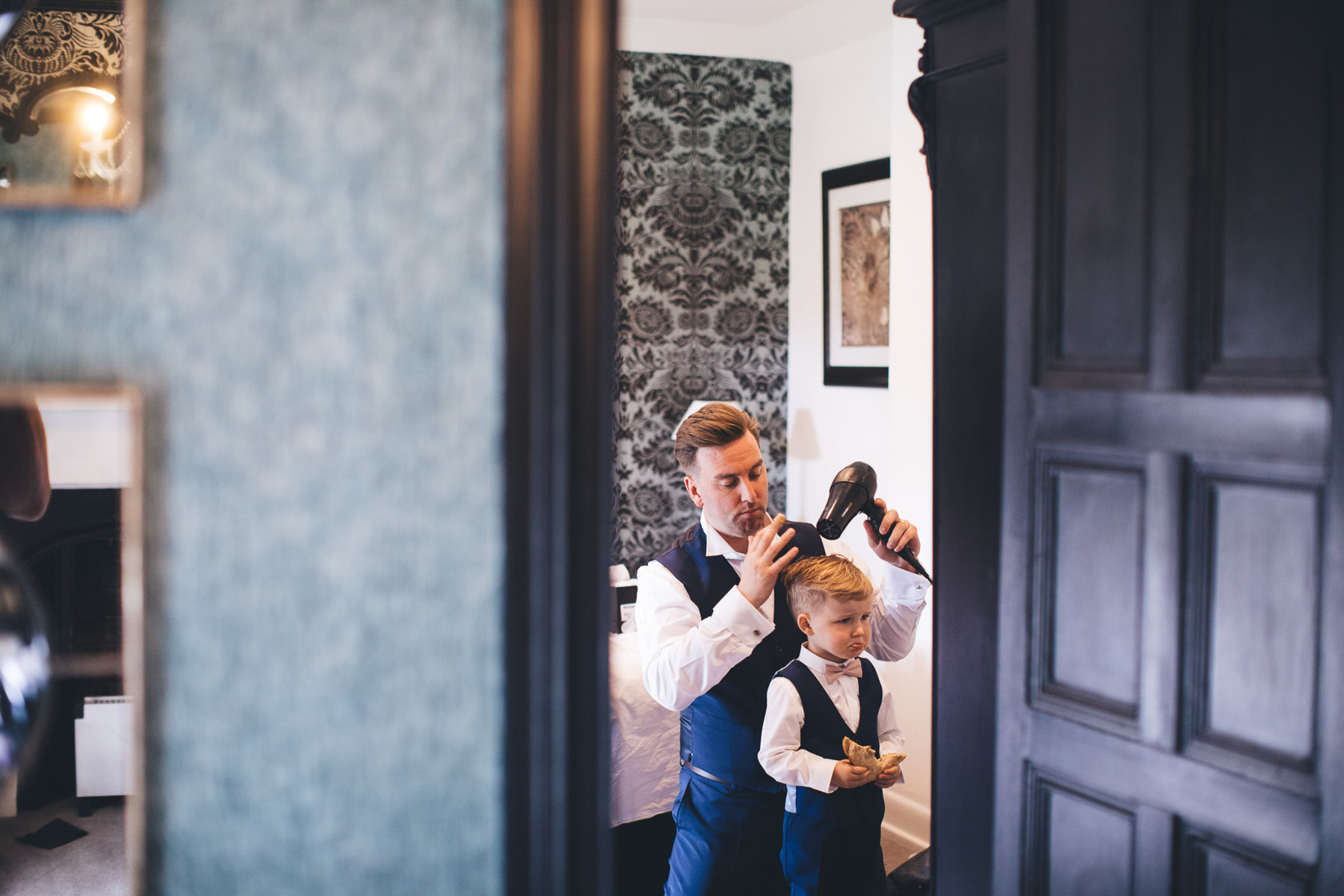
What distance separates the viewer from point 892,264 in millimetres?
2916

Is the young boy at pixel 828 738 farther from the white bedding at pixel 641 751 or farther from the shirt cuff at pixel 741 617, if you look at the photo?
the white bedding at pixel 641 751

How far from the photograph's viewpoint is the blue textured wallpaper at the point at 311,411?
0.64 meters

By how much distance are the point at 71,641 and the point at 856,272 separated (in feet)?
11.7

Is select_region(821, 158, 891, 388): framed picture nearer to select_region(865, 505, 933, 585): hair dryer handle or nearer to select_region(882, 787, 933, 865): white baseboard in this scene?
select_region(882, 787, 933, 865): white baseboard

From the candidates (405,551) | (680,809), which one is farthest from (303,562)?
(680,809)

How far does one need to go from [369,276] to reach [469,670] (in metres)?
0.31

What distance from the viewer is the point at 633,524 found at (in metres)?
4.19

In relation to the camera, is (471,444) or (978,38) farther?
(978,38)

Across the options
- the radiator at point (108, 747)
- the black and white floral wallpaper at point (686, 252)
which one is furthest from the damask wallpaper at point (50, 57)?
the black and white floral wallpaper at point (686, 252)

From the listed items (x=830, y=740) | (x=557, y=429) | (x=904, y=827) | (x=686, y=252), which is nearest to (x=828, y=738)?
(x=830, y=740)

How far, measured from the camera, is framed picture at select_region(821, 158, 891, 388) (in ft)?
12.1

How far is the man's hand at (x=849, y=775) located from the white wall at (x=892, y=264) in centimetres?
103

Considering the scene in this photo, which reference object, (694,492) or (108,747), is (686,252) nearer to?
(694,492)

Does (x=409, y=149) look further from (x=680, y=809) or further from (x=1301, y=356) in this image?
(x=680, y=809)
